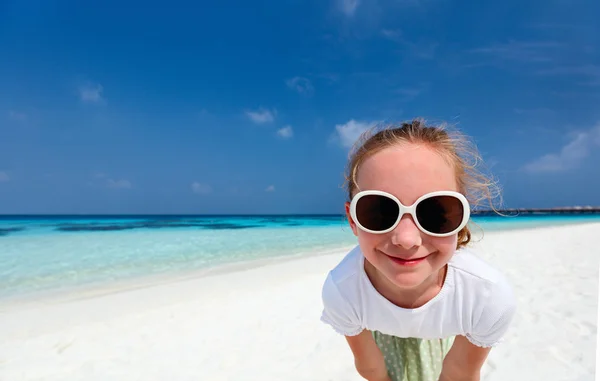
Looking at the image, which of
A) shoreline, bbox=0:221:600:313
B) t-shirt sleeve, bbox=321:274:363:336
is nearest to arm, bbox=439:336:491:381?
t-shirt sleeve, bbox=321:274:363:336

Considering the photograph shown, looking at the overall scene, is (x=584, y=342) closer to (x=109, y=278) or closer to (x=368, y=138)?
(x=368, y=138)

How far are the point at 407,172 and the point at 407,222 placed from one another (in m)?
0.19

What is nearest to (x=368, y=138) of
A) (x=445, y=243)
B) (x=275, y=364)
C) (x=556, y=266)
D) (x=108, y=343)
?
(x=445, y=243)

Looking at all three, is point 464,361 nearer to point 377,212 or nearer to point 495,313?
point 495,313

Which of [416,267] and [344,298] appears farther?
[344,298]

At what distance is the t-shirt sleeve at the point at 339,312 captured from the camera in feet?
6.13

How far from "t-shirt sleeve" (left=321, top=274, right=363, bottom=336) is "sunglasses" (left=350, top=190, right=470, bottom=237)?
0.50m

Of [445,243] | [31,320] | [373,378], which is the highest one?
[445,243]

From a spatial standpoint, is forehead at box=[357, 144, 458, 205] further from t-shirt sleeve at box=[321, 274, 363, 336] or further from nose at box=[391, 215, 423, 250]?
t-shirt sleeve at box=[321, 274, 363, 336]

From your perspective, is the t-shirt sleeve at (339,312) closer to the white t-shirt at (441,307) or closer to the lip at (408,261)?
the white t-shirt at (441,307)

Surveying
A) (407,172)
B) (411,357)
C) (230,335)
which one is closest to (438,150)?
(407,172)

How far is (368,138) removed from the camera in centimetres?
186

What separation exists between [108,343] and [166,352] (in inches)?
28.2

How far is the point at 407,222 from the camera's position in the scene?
1.50 m
